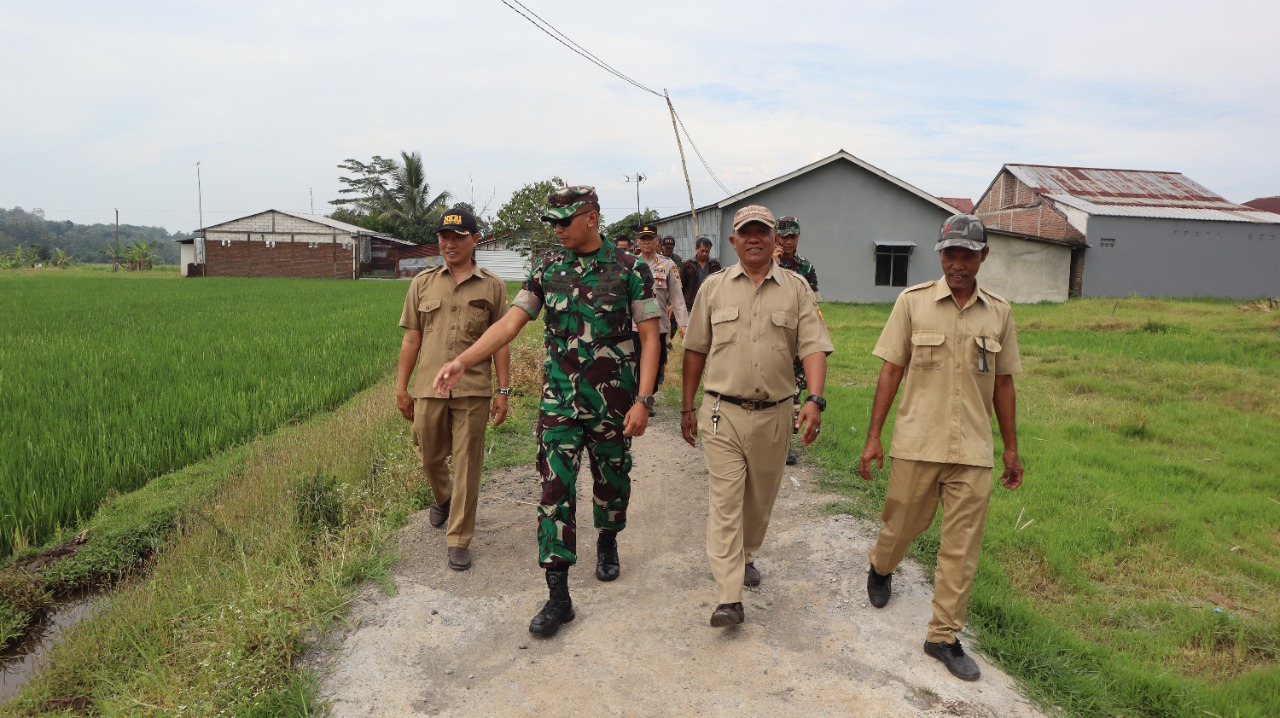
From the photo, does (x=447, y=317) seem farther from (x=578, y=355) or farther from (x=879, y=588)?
(x=879, y=588)

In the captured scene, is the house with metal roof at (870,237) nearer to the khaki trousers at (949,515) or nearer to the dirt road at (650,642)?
the dirt road at (650,642)

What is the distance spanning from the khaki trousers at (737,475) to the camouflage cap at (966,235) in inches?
42.8

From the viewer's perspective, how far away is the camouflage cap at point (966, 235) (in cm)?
341

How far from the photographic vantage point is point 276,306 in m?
22.1

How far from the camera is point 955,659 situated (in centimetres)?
340

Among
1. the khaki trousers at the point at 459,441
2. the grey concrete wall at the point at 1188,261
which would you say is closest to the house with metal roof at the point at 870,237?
the grey concrete wall at the point at 1188,261

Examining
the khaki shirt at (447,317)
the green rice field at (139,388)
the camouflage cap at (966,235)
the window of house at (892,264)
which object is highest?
the window of house at (892,264)

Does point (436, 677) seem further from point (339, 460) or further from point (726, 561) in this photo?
point (339, 460)

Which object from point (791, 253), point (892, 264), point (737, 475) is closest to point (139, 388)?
point (791, 253)

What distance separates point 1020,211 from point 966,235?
33.4 m

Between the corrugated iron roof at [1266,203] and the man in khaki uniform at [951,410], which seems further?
the corrugated iron roof at [1266,203]

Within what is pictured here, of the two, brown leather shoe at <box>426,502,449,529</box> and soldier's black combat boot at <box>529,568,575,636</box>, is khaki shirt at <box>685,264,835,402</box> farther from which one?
brown leather shoe at <box>426,502,449,529</box>

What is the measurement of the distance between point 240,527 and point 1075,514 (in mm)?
5703

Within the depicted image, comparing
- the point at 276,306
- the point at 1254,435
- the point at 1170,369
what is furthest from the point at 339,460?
the point at 276,306
